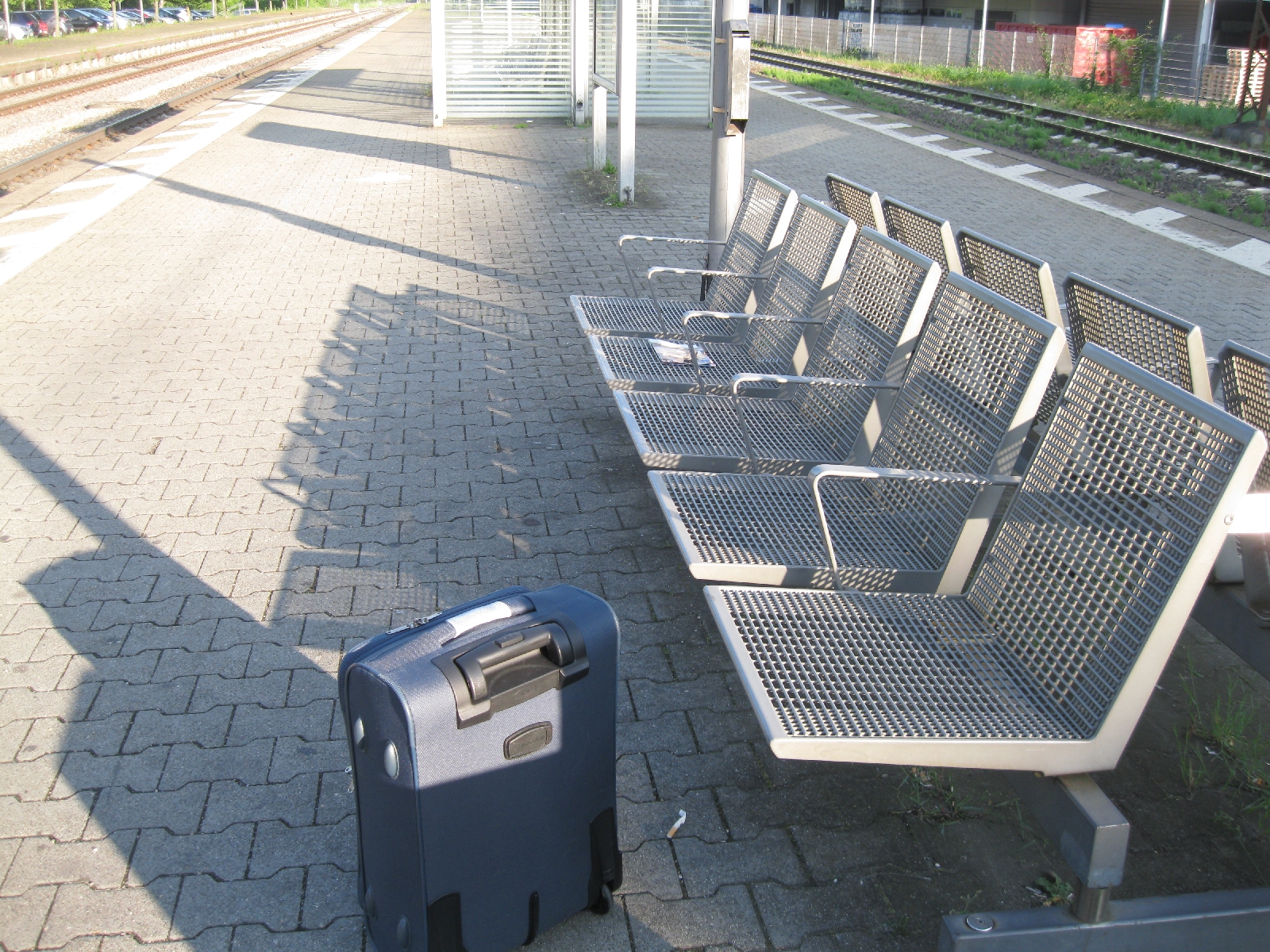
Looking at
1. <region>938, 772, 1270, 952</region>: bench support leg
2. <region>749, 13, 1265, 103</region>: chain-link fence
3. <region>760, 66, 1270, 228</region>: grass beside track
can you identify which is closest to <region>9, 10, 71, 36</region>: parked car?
<region>749, 13, 1265, 103</region>: chain-link fence

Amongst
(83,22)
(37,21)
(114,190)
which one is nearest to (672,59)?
(114,190)

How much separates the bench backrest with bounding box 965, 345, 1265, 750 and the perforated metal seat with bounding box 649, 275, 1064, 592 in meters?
0.21

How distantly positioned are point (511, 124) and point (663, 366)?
14.2 metres

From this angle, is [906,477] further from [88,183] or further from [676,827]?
[88,183]

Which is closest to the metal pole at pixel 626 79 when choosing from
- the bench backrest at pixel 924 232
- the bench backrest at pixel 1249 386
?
the bench backrest at pixel 924 232

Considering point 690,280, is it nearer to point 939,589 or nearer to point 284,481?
point 284,481

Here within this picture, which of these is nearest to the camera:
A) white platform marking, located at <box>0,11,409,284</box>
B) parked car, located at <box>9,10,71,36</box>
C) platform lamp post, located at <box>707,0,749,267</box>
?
platform lamp post, located at <box>707,0,749,267</box>

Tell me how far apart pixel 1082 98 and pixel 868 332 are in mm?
21364

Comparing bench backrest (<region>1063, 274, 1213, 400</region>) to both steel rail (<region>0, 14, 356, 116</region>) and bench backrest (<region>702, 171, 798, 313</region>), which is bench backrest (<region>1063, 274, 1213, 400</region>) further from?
steel rail (<region>0, 14, 356, 116</region>)

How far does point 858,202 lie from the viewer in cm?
588

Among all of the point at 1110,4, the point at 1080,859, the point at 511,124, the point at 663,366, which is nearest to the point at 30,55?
the point at 511,124

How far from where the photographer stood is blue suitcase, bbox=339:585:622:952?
7.65ft

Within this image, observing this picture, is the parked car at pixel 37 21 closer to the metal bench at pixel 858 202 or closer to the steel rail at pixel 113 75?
the steel rail at pixel 113 75

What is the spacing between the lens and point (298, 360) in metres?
6.92
